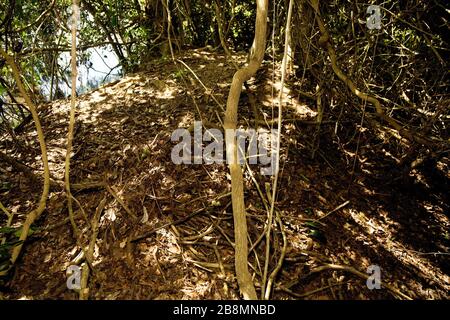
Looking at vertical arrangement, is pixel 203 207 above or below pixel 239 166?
below

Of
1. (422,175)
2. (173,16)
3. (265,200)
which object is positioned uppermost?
(173,16)

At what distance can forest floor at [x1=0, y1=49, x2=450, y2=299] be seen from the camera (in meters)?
2.34

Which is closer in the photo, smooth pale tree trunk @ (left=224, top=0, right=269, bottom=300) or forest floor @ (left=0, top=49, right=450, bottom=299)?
smooth pale tree trunk @ (left=224, top=0, right=269, bottom=300)

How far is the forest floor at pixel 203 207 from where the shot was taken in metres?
2.34

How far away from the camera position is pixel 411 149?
347 cm

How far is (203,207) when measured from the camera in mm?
2797

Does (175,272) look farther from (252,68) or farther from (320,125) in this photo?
(320,125)

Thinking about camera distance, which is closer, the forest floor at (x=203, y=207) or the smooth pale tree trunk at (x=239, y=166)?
the smooth pale tree trunk at (x=239, y=166)

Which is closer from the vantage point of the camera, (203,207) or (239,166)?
(239,166)
